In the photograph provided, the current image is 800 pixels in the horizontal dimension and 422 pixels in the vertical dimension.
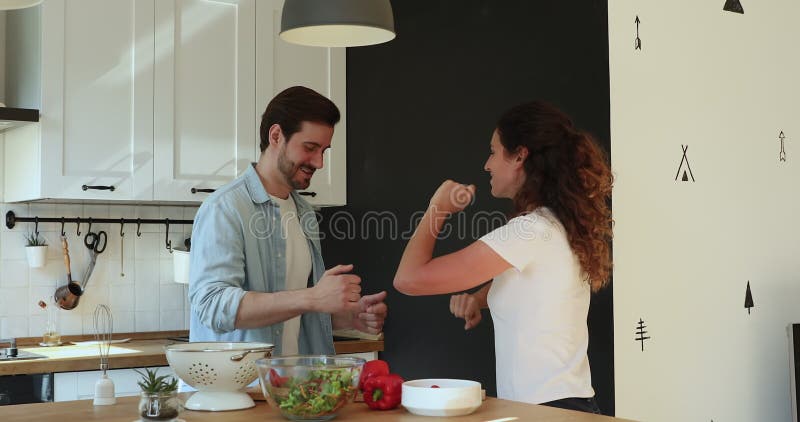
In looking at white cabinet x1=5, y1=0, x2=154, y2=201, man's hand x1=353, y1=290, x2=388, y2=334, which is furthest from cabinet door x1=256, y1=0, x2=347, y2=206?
man's hand x1=353, y1=290, x2=388, y2=334

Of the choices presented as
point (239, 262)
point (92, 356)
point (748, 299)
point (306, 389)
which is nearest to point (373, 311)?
point (239, 262)

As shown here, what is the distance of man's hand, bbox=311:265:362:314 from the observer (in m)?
2.26

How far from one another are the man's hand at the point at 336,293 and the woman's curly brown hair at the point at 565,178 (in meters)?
0.51

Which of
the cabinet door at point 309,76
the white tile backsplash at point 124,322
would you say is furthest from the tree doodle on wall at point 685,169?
the white tile backsplash at point 124,322

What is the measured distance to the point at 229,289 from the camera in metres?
2.36

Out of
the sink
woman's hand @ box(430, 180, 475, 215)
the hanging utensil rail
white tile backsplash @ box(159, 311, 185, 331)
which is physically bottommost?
the sink

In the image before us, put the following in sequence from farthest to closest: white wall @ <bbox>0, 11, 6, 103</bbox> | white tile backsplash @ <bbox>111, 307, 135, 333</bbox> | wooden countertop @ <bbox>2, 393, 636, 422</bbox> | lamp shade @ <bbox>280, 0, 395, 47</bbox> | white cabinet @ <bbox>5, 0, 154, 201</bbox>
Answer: white tile backsplash @ <bbox>111, 307, 135, 333</bbox>, white wall @ <bbox>0, 11, 6, 103</bbox>, white cabinet @ <bbox>5, 0, 154, 201</bbox>, lamp shade @ <bbox>280, 0, 395, 47</bbox>, wooden countertop @ <bbox>2, 393, 636, 422</bbox>

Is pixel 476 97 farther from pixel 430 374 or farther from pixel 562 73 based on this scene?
pixel 430 374

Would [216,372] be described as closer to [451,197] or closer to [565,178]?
[451,197]

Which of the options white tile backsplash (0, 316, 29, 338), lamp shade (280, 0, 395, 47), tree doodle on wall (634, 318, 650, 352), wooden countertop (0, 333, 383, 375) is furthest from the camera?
white tile backsplash (0, 316, 29, 338)

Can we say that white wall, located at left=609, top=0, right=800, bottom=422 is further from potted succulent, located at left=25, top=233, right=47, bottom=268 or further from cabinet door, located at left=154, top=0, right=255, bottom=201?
potted succulent, located at left=25, top=233, right=47, bottom=268

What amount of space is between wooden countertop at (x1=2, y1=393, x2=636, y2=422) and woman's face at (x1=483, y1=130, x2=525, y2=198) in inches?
25.7

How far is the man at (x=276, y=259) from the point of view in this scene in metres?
2.34

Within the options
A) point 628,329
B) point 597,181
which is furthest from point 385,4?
point 628,329
